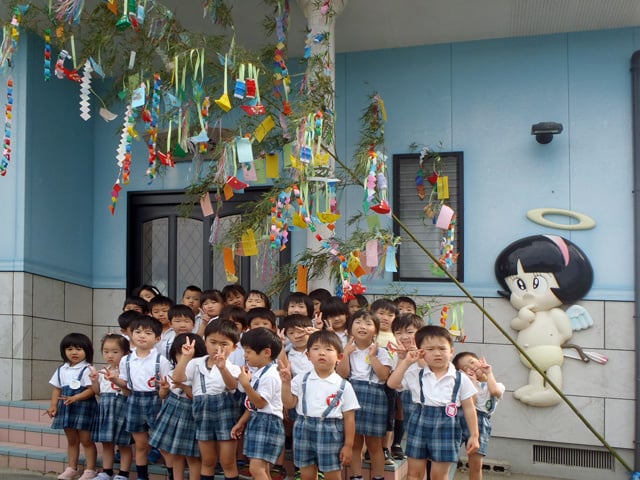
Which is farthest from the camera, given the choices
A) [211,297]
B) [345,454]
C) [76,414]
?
[211,297]

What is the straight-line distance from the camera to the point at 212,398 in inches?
175

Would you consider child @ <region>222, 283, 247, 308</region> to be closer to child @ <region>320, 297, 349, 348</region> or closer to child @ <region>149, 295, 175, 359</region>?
child @ <region>149, 295, 175, 359</region>

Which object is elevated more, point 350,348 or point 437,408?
point 350,348

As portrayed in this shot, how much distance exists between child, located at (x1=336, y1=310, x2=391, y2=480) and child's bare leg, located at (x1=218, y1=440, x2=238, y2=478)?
2.37ft

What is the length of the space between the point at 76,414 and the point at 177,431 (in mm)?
988

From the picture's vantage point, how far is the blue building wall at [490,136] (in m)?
6.28

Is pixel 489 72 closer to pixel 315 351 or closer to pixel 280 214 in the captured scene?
pixel 280 214

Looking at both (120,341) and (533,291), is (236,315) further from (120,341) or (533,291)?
(533,291)

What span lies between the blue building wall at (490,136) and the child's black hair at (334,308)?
172cm

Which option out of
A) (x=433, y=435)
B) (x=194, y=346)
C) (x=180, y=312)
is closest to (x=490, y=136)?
(x=180, y=312)

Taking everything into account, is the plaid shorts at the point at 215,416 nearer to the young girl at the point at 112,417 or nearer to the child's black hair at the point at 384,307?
the young girl at the point at 112,417

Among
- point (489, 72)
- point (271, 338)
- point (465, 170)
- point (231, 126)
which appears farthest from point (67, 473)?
point (489, 72)

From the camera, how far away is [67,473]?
5.22m

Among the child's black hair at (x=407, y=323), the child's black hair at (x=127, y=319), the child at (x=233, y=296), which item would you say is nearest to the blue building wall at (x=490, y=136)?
the child at (x=233, y=296)
